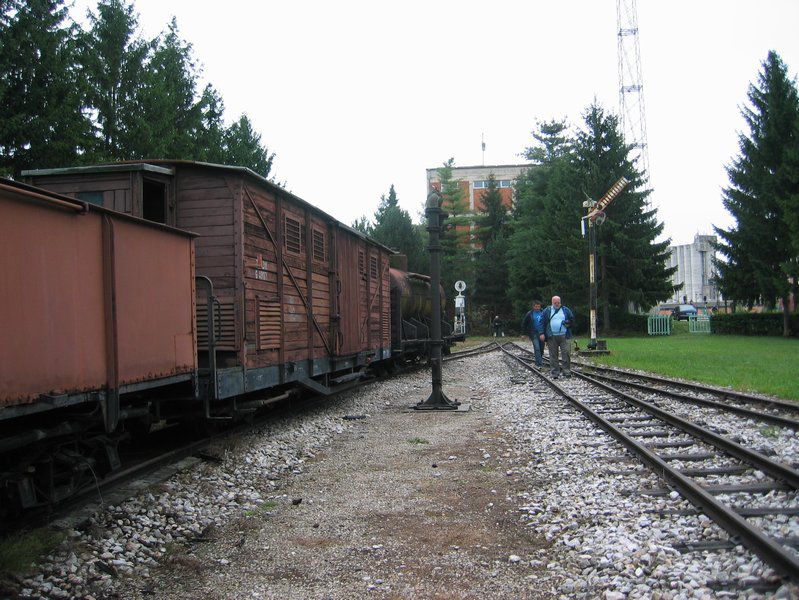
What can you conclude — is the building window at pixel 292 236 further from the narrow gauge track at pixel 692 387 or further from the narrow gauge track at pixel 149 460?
the narrow gauge track at pixel 692 387

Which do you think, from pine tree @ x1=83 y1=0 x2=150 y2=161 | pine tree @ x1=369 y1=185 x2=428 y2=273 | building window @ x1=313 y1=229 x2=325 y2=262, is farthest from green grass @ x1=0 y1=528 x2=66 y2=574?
pine tree @ x1=369 y1=185 x2=428 y2=273

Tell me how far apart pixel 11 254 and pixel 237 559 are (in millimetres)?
2409

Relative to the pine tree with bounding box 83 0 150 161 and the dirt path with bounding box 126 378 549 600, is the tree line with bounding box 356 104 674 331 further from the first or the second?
the dirt path with bounding box 126 378 549 600

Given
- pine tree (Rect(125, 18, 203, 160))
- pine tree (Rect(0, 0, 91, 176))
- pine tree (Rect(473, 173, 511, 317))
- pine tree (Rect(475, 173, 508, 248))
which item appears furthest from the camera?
pine tree (Rect(475, 173, 508, 248))

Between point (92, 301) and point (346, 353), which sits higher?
point (92, 301)

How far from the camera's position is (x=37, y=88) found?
15992 mm

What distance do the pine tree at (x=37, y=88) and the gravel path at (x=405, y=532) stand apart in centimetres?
1189

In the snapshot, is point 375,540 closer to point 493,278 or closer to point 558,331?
point 558,331

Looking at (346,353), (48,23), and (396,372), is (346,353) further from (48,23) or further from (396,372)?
(48,23)

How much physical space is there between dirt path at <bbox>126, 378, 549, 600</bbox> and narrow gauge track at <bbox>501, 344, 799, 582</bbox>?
4.08 feet

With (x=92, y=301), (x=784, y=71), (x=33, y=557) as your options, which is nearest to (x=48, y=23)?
(x=92, y=301)

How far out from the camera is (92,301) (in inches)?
175

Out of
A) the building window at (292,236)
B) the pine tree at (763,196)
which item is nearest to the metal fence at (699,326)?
the pine tree at (763,196)

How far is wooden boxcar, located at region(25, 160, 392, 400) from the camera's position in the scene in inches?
271
